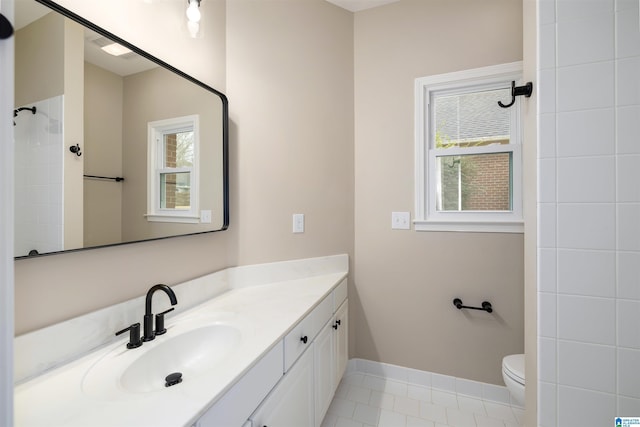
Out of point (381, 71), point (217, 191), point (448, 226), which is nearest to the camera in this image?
point (217, 191)

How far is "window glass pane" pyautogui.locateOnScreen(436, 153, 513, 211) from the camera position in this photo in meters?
1.86

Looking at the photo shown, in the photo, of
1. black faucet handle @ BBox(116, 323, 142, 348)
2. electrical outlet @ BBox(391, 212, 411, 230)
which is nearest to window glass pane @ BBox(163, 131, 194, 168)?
black faucet handle @ BBox(116, 323, 142, 348)

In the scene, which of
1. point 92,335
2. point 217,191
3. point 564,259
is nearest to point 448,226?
point 564,259

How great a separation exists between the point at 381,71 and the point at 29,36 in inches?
75.7

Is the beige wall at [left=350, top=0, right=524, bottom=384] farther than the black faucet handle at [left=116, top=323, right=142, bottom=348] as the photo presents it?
Yes

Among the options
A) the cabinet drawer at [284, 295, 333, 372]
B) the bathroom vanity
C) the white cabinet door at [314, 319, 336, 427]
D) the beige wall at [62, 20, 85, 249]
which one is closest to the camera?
the bathroom vanity

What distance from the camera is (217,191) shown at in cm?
150

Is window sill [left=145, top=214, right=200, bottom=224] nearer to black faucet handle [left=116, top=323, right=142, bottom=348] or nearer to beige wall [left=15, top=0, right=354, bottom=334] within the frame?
beige wall [left=15, top=0, right=354, bottom=334]

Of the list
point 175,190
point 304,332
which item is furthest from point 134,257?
point 304,332

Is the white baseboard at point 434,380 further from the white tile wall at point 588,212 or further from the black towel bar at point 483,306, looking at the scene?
the white tile wall at point 588,212

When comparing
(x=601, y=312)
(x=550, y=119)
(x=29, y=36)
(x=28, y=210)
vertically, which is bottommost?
(x=601, y=312)

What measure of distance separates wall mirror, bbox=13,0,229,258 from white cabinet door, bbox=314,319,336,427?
84cm

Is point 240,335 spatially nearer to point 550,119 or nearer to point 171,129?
point 171,129

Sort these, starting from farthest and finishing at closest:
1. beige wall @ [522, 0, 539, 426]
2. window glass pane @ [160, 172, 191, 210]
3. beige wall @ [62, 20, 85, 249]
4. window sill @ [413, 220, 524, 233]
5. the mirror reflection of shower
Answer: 1. window sill @ [413, 220, 524, 233]
2. window glass pane @ [160, 172, 191, 210]
3. beige wall @ [522, 0, 539, 426]
4. beige wall @ [62, 20, 85, 249]
5. the mirror reflection of shower
